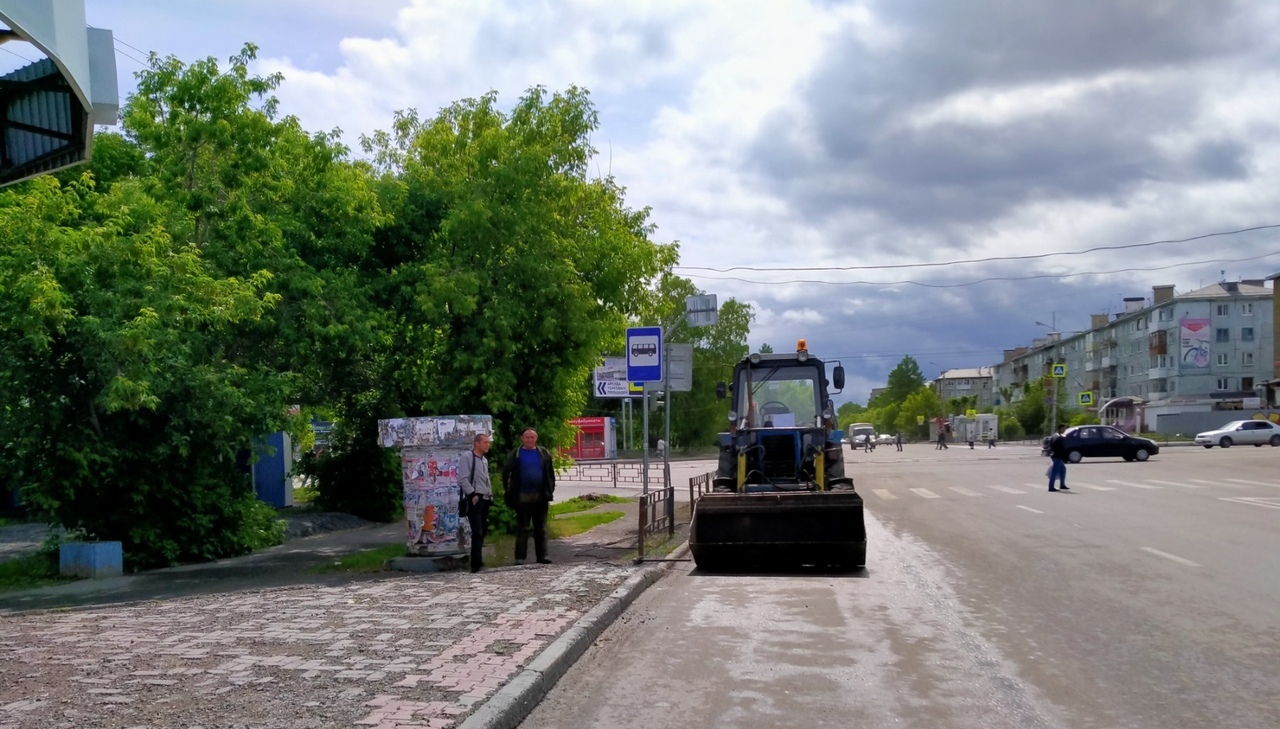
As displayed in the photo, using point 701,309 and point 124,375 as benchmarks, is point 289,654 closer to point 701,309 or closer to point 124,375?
point 124,375

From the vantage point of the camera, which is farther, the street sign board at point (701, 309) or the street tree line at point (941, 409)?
the street tree line at point (941, 409)

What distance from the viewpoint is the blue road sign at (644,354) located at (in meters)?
15.6

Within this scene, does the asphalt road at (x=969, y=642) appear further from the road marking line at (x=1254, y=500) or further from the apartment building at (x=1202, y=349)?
the apartment building at (x=1202, y=349)

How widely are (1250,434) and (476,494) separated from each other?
53786mm

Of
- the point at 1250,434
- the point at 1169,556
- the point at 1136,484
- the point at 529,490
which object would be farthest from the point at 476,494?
the point at 1250,434

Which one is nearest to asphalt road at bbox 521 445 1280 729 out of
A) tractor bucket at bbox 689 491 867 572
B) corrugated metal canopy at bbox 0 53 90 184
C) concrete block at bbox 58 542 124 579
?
tractor bucket at bbox 689 491 867 572

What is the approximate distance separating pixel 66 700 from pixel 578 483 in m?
31.5

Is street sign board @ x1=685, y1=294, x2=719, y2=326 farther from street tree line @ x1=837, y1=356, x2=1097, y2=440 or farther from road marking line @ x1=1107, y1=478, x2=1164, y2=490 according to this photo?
street tree line @ x1=837, y1=356, x2=1097, y2=440

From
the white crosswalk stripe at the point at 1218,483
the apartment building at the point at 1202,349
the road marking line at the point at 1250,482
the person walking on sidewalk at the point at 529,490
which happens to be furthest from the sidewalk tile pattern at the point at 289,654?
the apartment building at the point at 1202,349

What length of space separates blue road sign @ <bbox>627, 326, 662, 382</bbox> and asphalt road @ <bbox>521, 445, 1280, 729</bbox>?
370 centimetres

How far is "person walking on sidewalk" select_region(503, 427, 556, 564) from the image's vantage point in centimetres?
1347

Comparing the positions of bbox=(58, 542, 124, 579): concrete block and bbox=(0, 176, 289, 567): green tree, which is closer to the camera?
bbox=(0, 176, 289, 567): green tree

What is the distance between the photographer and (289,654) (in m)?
7.36

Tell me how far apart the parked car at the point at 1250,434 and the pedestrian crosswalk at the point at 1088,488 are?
3043cm
